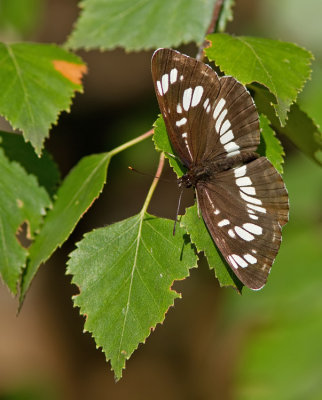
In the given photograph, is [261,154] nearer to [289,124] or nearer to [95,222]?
[289,124]

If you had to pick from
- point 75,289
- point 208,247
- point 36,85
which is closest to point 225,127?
point 208,247

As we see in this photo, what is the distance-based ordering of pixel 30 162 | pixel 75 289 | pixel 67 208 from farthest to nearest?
pixel 75 289 → pixel 30 162 → pixel 67 208

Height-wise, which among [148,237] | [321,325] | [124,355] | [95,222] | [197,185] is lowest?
[95,222]

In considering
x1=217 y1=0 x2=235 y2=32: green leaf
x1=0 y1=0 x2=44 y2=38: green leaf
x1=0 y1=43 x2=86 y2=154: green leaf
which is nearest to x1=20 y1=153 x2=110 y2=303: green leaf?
x1=0 y1=43 x2=86 y2=154: green leaf

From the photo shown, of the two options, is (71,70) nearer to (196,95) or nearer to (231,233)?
(196,95)

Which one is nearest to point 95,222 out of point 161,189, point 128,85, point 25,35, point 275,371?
point 161,189

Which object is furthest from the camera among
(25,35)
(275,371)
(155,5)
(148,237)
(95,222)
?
(95,222)

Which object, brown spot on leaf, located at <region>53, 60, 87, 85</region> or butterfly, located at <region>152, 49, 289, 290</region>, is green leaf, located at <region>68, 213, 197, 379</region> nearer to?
butterfly, located at <region>152, 49, 289, 290</region>
